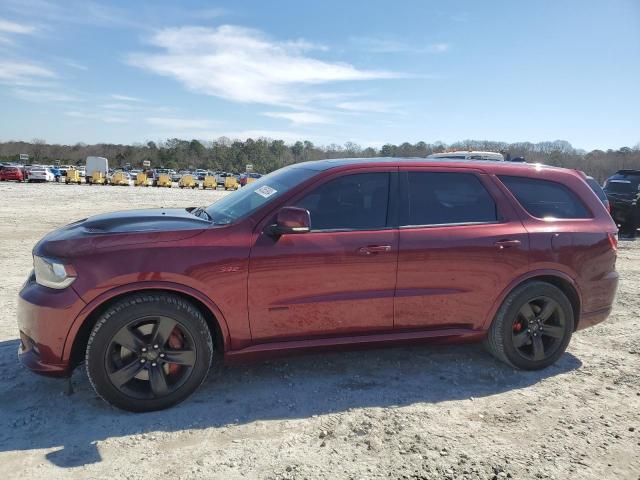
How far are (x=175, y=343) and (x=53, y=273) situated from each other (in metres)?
0.94

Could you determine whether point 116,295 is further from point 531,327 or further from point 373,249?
point 531,327

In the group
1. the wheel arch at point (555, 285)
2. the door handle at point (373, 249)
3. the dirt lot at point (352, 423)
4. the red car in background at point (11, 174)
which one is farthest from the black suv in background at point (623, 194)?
the red car in background at point (11, 174)

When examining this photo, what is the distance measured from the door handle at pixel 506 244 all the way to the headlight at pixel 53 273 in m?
3.24

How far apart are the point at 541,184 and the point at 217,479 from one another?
3634mm

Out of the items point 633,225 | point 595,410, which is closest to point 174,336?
point 595,410

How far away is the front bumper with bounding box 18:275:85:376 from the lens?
3.11m

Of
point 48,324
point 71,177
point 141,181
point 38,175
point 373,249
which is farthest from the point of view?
point 141,181

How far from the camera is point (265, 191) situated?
3.94 m

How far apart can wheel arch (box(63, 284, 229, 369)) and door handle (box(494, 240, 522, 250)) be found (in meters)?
2.33

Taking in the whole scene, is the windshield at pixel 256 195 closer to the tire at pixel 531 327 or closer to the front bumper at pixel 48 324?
the front bumper at pixel 48 324

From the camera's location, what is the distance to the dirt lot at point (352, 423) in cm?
275

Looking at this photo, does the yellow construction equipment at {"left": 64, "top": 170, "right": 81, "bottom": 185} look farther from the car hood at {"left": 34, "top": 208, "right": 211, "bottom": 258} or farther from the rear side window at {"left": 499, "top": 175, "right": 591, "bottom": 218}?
the rear side window at {"left": 499, "top": 175, "right": 591, "bottom": 218}

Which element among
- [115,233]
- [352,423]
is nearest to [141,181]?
[115,233]

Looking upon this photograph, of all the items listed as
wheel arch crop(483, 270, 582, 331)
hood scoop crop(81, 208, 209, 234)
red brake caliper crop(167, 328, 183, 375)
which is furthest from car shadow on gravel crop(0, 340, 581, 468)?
hood scoop crop(81, 208, 209, 234)
